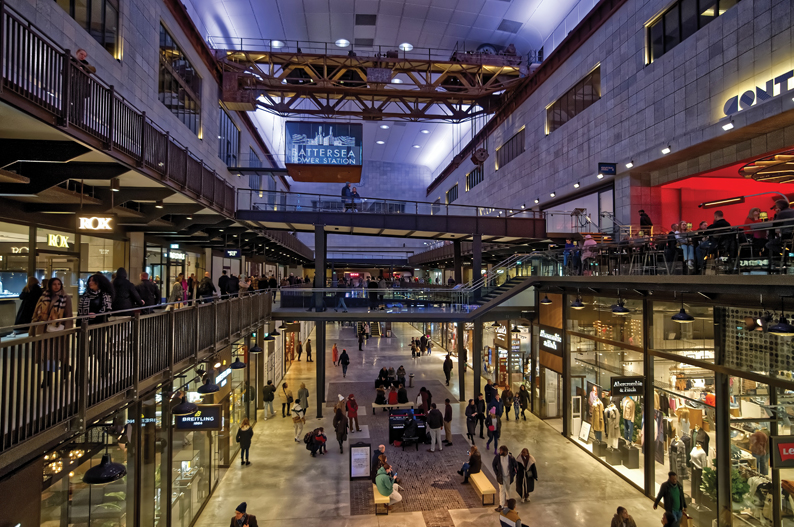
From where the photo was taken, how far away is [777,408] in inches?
304

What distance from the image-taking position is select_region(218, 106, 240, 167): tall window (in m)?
21.4

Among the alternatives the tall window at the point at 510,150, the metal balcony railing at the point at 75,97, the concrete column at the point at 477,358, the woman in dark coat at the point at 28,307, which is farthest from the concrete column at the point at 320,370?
the tall window at the point at 510,150

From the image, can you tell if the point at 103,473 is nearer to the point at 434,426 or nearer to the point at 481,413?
the point at 434,426

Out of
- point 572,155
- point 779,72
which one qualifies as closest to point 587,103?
point 572,155

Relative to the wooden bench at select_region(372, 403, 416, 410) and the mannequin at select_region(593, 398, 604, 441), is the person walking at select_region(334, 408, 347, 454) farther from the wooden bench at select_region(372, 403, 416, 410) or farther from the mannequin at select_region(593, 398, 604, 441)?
the mannequin at select_region(593, 398, 604, 441)

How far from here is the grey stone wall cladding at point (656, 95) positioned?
11.5 metres

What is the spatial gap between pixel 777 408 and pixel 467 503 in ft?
21.2

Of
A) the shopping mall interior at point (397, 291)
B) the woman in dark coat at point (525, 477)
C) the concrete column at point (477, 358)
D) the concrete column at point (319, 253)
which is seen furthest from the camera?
the concrete column at point (319, 253)

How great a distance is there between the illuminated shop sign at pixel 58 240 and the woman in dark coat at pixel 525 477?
37.8 ft

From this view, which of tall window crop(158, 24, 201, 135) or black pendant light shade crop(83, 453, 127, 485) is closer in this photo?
black pendant light shade crop(83, 453, 127, 485)

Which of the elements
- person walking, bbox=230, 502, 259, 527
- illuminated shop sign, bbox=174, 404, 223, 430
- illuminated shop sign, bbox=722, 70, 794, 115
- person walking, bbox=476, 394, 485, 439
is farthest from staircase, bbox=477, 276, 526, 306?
person walking, bbox=230, 502, 259, 527

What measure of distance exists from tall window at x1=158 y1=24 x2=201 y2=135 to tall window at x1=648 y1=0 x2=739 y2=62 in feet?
56.3

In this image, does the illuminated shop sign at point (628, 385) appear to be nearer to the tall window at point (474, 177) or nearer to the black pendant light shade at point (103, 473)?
the black pendant light shade at point (103, 473)

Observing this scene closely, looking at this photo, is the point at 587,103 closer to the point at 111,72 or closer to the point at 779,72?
Answer: the point at 779,72
